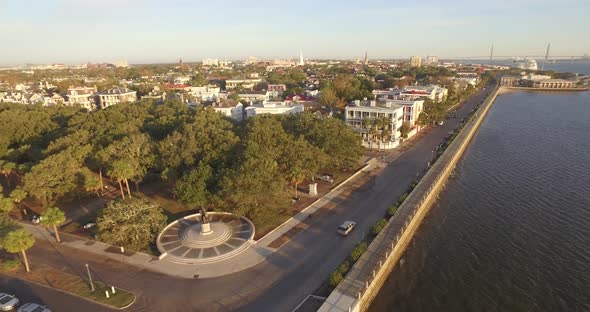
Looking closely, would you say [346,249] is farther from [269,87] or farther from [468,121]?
[269,87]

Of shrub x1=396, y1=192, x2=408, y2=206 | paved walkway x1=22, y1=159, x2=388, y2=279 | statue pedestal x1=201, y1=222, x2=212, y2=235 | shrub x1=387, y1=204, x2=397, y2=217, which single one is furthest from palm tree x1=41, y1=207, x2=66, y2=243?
shrub x1=396, y1=192, x2=408, y2=206

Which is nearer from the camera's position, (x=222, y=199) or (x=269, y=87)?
(x=222, y=199)

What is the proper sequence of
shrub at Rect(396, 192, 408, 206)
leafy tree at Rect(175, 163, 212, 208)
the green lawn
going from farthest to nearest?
shrub at Rect(396, 192, 408, 206), leafy tree at Rect(175, 163, 212, 208), the green lawn

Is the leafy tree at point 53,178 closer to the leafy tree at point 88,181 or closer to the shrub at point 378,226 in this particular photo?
the leafy tree at point 88,181

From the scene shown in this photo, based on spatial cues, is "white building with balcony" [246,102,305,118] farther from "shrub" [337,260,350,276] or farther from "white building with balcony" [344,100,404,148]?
"shrub" [337,260,350,276]

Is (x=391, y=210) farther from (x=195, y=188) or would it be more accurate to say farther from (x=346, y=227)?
(x=195, y=188)

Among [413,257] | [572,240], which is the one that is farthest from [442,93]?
[413,257]

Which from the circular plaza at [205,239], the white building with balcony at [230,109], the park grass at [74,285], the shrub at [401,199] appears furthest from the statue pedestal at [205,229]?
the white building with balcony at [230,109]
